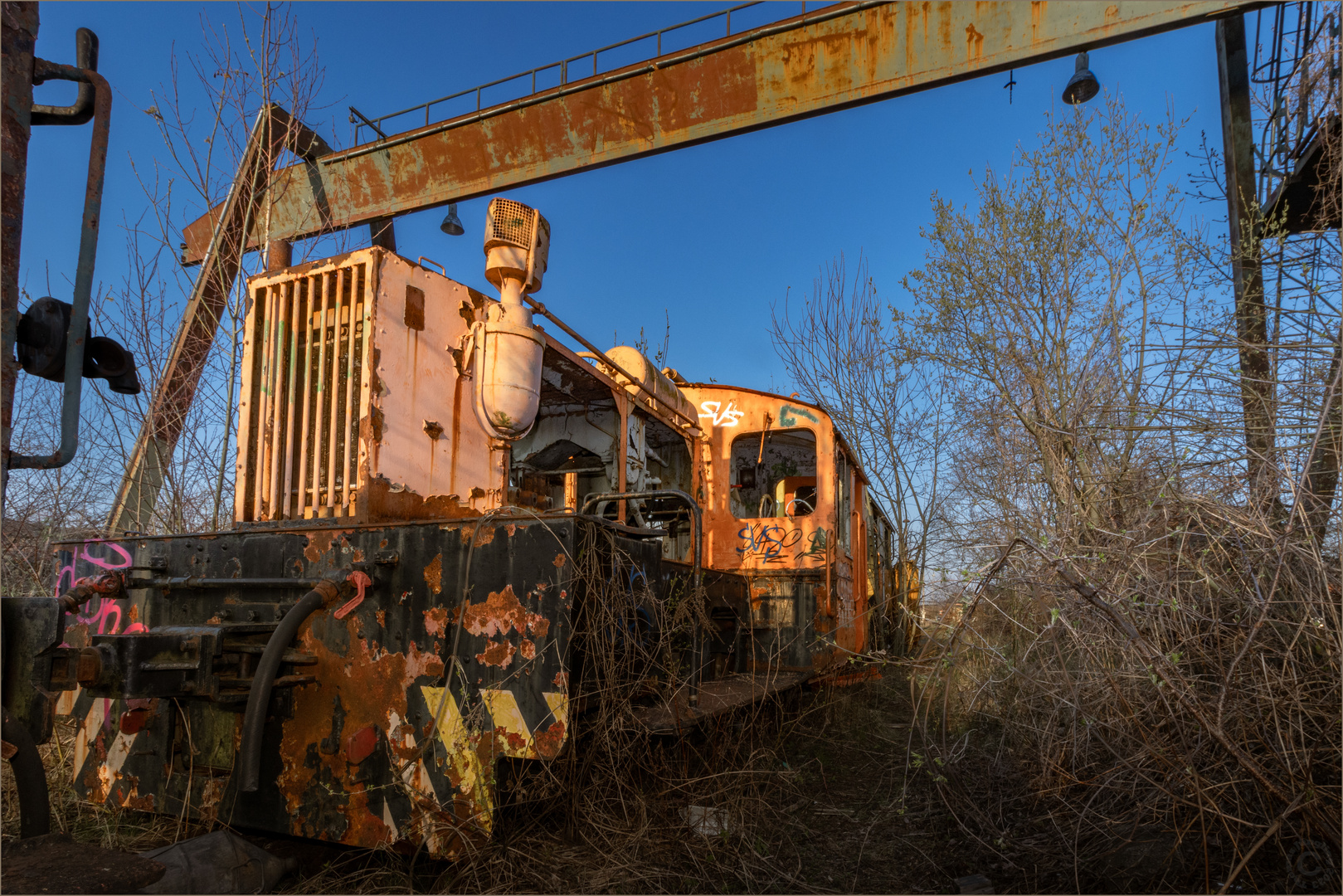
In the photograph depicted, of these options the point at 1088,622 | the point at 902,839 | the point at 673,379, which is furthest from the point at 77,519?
the point at 1088,622

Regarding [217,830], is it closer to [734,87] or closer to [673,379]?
[673,379]

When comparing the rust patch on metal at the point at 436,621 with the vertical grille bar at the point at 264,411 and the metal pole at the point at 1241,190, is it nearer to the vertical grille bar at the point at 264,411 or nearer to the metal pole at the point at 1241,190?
the vertical grille bar at the point at 264,411

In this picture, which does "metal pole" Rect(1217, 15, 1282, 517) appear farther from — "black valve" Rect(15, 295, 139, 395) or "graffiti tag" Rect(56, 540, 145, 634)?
"graffiti tag" Rect(56, 540, 145, 634)

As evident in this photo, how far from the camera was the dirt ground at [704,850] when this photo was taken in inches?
111

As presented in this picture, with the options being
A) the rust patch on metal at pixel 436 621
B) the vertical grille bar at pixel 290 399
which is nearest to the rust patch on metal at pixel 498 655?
the rust patch on metal at pixel 436 621

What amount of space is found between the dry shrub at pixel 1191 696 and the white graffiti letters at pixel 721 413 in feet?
10.4

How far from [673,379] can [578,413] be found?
4.22 ft

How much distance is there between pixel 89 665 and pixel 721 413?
483cm

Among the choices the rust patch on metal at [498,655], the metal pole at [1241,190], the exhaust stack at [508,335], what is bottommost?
the rust patch on metal at [498,655]

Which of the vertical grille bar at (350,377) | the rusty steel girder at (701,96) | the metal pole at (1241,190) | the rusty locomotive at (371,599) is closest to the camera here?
the rusty locomotive at (371,599)

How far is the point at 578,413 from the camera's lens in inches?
224

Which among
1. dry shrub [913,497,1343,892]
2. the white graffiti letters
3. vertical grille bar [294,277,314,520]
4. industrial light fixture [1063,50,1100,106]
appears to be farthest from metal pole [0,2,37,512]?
industrial light fixture [1063,50,1100,106]

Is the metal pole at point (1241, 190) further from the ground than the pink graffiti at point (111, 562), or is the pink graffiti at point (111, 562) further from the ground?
the metal pole at point (1241, 190)

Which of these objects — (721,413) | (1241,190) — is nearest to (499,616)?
(721,413)
